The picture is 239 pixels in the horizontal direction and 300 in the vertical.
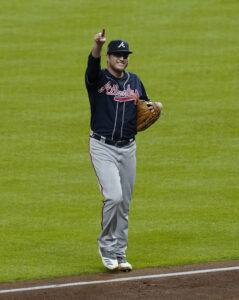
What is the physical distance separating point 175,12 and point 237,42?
296cm

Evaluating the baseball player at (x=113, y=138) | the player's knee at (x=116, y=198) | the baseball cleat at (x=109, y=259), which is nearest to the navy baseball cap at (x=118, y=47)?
the baseball player at (x=113, y=138)

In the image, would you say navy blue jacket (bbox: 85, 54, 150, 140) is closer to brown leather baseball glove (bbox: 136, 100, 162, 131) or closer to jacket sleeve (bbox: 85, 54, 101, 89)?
jacket sleeve (bbox: 85, 54, 101, 89)

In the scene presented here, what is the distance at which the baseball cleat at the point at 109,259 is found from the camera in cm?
810

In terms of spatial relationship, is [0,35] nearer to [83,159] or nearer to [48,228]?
[83,159]

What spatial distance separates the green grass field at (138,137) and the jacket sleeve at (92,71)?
182 centimetres

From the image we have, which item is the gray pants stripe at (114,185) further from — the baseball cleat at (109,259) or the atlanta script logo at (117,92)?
the atlanta script logo at (117,92)

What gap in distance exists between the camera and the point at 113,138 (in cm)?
808

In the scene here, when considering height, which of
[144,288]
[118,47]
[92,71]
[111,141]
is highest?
[118,47]

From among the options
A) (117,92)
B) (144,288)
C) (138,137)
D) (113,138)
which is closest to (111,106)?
(117,92)

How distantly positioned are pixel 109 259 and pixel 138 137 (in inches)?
262

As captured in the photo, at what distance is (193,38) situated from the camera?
20312mm

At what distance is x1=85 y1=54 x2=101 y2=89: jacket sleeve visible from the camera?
7812 millimetres

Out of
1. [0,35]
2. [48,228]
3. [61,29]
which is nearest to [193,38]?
[61,29]

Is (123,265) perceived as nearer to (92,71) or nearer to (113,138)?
(113,138)
